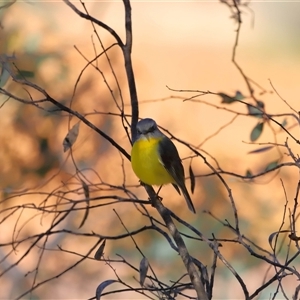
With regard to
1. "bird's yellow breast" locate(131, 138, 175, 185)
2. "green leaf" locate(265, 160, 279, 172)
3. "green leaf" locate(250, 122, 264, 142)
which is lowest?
"bird's yellow breast" locate(131, 138, 175, 185)

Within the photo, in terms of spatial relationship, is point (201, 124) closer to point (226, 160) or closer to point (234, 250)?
point (226, 160)

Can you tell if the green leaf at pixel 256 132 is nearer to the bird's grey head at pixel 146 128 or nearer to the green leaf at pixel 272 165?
the green leaf at pixel 272 165

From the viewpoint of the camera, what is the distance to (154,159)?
116cm

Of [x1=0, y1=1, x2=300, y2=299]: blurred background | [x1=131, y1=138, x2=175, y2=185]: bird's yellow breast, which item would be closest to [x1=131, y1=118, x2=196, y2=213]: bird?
[x1=131, y1=138, x2=175, y2=185]: bird's yellow breast

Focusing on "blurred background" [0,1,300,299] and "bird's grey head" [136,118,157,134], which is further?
"blurred background" [0,1,300,299]

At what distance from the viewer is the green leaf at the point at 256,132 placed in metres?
1.43

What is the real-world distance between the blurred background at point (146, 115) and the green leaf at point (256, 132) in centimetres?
5

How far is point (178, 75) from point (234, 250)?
21.8 inches

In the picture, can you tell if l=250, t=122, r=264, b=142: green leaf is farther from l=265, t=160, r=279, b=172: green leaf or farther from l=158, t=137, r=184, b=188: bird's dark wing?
l=158, t=137, r=184, b=188: bird's dark wing

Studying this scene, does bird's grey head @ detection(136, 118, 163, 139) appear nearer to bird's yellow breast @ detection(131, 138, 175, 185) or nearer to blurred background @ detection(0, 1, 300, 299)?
bird's yellow breast @ detection(131, 138, 175, 185)

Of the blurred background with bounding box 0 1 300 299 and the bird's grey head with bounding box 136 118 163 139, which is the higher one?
the blurred background with bounding box 0 1 300 299

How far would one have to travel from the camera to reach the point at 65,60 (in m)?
1.51

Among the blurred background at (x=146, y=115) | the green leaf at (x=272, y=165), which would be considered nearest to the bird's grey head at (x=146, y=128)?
the blurred background at (x=146, y=115)

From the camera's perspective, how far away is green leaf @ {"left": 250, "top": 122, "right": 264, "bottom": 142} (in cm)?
143
